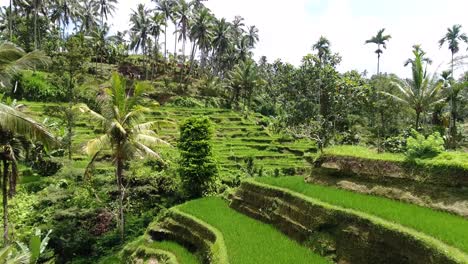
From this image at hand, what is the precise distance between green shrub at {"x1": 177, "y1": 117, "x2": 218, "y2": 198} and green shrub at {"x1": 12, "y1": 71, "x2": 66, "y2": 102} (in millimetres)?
23599

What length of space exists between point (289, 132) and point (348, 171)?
2708cm

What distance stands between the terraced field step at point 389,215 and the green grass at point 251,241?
33.5 inches

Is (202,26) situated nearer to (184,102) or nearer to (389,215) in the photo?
(184,102)

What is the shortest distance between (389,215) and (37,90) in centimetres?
4013

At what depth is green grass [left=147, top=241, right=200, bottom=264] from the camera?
1480 centimetres

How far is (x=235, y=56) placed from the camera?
220ft

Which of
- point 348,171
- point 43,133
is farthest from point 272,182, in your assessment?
point 43,133

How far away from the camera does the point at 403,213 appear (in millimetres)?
10602

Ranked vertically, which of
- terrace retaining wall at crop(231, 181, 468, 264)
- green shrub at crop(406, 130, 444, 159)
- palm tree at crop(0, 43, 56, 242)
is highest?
palm tree at crop(0, 43, 56, 242)

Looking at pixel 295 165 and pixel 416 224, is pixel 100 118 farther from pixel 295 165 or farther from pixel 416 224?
pixel 295 165

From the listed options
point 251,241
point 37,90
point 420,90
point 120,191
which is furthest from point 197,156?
point 37,90

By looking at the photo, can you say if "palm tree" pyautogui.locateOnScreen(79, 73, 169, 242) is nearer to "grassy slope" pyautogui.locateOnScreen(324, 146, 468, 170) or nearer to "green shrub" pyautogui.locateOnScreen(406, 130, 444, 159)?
"grassy slope" pyautogui.locateOnScreen(324, 146, 468, 170)

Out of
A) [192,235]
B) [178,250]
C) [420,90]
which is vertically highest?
[420,90]

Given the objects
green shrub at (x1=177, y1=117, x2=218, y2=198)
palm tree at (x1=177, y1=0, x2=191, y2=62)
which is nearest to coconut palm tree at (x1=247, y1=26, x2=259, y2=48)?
palm tree at (x1=177, y1=0, x2=191, y2=62)
